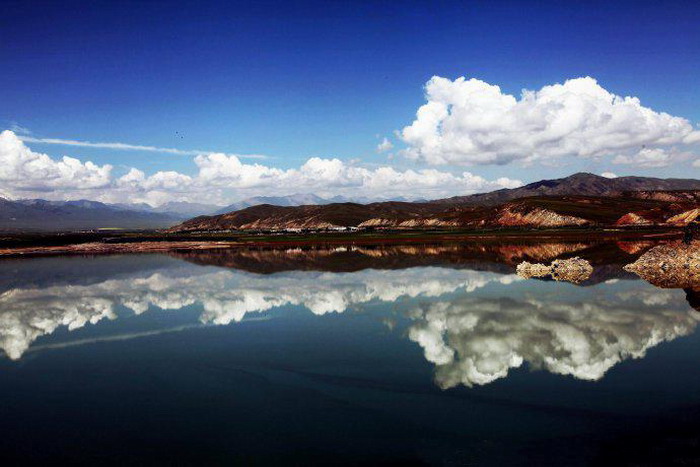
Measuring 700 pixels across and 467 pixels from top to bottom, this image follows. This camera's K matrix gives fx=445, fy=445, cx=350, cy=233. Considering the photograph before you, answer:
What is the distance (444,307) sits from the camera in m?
37.2

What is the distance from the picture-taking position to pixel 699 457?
14000 mm

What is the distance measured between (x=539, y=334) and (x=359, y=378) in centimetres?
1320

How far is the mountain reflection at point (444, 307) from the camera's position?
2477 centimetres

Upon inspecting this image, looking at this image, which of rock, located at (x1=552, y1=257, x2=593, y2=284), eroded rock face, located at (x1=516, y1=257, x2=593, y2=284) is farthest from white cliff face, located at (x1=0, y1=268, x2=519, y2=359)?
rock, located at (x1=552, y1=257, x2=593, y2=284)

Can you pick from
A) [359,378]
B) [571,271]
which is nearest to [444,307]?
[359,378]

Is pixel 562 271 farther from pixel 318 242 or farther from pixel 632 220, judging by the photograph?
pixel 632 220

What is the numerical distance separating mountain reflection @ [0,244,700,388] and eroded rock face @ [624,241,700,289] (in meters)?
3.96

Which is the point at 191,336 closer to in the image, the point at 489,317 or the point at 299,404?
the point at 299,404

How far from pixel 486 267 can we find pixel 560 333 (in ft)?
122

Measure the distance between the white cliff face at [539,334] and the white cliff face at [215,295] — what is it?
925cm

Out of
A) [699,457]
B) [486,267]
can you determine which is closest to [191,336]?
[699,457]

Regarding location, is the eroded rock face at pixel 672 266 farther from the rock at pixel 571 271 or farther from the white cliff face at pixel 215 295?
the white cliff face at pixel 215 295

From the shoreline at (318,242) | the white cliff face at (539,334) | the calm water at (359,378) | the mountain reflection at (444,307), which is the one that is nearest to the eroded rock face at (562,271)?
the mountain reflection at (444,307)

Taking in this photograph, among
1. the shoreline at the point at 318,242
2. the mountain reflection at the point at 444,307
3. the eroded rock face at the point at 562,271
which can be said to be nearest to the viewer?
the mountain reflection at the point at 444,307
